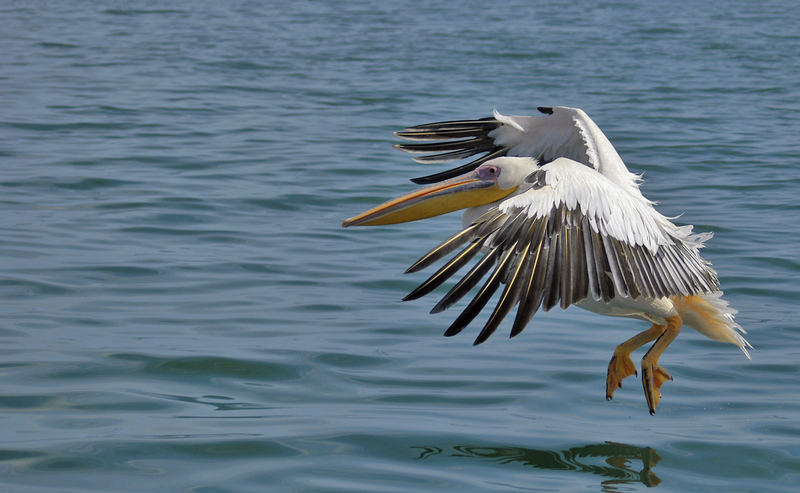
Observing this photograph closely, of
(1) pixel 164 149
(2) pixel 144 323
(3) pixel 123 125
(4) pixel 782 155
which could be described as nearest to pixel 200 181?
(1) pixel 164 149

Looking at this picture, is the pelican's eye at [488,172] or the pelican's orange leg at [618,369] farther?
the pelican's eye at [488,172]

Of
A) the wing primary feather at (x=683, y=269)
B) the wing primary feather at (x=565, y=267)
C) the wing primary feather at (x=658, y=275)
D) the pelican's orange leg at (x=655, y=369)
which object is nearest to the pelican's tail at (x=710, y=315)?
the pelican's orange leg at (x=655, y=369)

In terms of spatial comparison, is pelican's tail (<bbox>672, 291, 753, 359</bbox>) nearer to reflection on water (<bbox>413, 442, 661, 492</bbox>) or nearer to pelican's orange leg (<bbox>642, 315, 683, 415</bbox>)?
pelican's orange leg (<bbox>642, 315, 683, 415</bbox>)

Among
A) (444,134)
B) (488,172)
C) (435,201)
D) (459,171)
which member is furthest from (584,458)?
(444,134)

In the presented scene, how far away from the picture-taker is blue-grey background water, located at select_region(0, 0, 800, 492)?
3848mm

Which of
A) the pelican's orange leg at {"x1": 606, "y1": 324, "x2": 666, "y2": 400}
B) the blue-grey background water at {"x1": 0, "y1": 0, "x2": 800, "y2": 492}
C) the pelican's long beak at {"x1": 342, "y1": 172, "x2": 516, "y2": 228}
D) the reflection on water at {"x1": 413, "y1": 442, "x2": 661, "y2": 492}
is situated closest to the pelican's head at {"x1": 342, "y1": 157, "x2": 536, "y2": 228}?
the pelican's long beak at {"x1": 342, "y1": 172, "x2": 516, "y2": 228}

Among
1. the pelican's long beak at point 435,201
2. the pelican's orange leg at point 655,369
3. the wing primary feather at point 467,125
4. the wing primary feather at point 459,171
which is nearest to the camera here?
the pelican's orange leg at point 655,369

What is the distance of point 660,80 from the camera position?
1436cm

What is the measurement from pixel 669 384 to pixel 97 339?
2.41 m

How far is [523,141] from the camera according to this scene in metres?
5.76

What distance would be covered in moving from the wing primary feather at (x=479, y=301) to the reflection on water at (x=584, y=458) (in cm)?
58

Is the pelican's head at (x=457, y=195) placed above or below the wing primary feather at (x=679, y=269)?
above

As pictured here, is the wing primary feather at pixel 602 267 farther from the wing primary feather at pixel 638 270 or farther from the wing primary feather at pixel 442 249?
the wing primary feather at pixel 442 249

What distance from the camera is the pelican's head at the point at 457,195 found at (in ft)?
14.8
